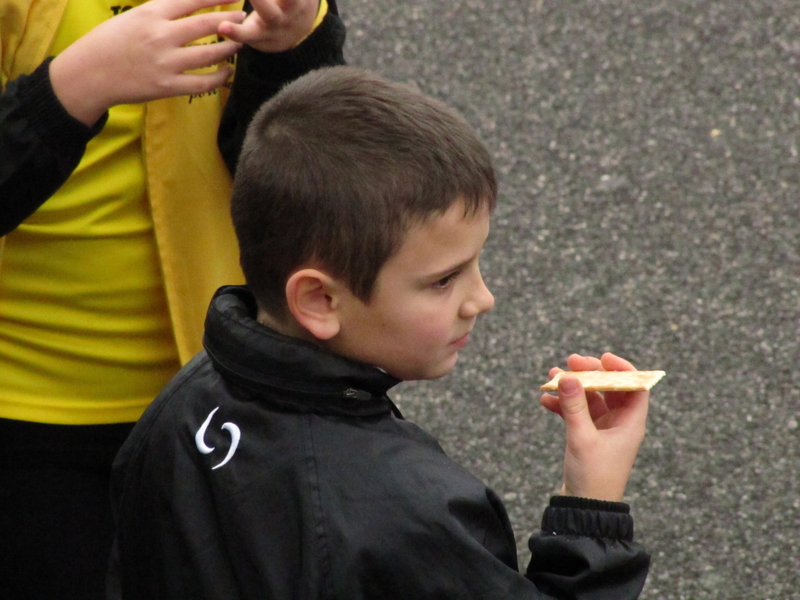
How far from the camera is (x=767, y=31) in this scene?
4.67 metres

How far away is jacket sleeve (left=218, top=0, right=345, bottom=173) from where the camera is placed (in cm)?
172

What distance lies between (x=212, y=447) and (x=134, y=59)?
55 cm

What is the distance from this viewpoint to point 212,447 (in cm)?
144

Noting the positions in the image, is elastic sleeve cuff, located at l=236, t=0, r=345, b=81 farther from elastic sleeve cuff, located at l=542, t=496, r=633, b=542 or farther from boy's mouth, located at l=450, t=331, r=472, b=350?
elastic sleeve cuff, located at l=542, t=496, r=633, b=542

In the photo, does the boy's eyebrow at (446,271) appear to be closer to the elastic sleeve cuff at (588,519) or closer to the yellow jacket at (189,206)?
the elastic sleeve cuff at (588,519)

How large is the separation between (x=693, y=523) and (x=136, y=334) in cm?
183

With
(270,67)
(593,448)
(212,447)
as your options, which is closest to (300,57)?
(270,67)

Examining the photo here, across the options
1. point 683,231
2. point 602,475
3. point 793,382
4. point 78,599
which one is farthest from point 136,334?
point 683,231

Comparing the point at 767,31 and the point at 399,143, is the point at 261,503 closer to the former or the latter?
the point at 399,143

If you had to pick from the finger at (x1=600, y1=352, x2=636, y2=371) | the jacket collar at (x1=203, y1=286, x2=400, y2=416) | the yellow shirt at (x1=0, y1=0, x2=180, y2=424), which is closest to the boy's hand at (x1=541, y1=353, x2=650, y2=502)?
the finger at (x1=600, y1=352, x2=636, y2=371)

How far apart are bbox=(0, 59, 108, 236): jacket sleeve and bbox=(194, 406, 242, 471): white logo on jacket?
1.34ft

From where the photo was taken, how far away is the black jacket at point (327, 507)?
132 cm

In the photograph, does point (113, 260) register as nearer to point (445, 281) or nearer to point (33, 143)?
point (33, 143)

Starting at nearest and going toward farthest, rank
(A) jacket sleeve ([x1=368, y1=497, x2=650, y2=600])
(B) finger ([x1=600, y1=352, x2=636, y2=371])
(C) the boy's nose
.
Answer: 1. (A) jacket sleeve ([x1=368, y1=497, x2=650, y2=600])
2. (C) the boy's nose
3. (B) finger ([x1=600, y1=352, x2=636, y2=371])
